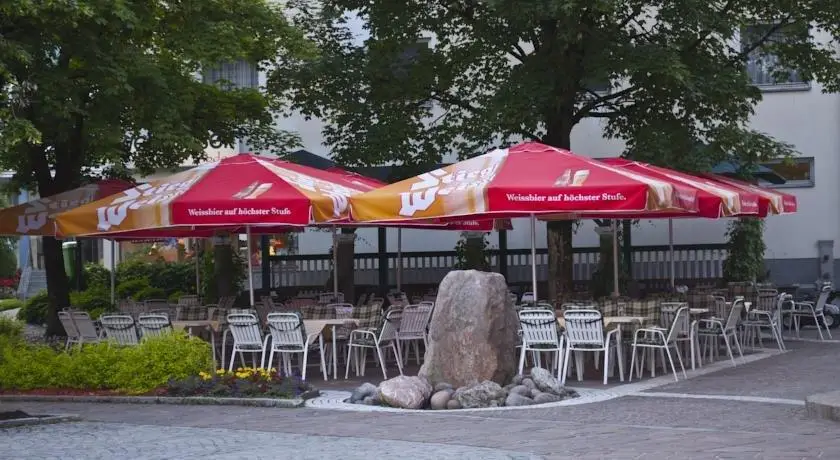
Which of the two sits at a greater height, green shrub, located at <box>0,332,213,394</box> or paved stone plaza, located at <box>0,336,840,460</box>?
green shrub, located at <box>0,332,213,394</box>

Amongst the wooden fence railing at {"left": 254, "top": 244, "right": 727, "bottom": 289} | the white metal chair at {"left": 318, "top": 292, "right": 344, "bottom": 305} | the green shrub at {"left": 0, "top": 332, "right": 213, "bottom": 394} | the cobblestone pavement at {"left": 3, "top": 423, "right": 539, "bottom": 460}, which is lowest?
the cobblestone pavement at {"left": 3, "top": 423, "right": 539, "bottom": 460}

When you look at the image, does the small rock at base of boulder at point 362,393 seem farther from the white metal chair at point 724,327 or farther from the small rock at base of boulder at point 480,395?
the white metal chair at point 724,327

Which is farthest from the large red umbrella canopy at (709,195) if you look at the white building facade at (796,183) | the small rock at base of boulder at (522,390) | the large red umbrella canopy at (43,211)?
the white building facade at (796,183)

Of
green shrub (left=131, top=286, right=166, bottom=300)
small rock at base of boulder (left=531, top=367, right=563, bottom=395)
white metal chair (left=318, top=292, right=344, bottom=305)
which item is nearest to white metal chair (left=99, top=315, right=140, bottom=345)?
white metal chair (left=318, top=292, right=344, bottom=305)

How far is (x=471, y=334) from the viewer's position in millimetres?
15539

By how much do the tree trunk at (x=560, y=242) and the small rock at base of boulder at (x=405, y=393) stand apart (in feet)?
32.4

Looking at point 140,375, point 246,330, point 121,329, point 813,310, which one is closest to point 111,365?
point 140,375

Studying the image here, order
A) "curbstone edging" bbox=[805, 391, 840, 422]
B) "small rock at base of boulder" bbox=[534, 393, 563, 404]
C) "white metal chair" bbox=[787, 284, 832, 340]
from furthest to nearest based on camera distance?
1. "white metal chair" bbox=[787, 284, 832, 340]
2. "small rock at base of boulder" bbox=[534, 393, 563, 404]
3. "curbstone edging" bbox=[805, 391, 840, 422]

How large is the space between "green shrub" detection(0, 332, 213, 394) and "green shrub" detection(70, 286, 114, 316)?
12.3m

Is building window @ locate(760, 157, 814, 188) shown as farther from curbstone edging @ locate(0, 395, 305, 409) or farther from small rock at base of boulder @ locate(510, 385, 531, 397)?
curbstone edging @ locate(0, 395, 305, 409)

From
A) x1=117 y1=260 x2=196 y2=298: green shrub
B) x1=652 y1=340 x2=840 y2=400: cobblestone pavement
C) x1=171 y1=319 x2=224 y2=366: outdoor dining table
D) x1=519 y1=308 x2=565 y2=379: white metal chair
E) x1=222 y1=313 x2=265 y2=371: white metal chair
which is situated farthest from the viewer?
x1=117 y1=260 x2=196 y2=298: green shrub

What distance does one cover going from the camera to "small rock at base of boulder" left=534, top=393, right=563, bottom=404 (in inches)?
581

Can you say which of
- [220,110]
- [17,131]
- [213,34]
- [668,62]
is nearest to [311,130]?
[220,110]

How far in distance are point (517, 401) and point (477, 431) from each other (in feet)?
6.85
